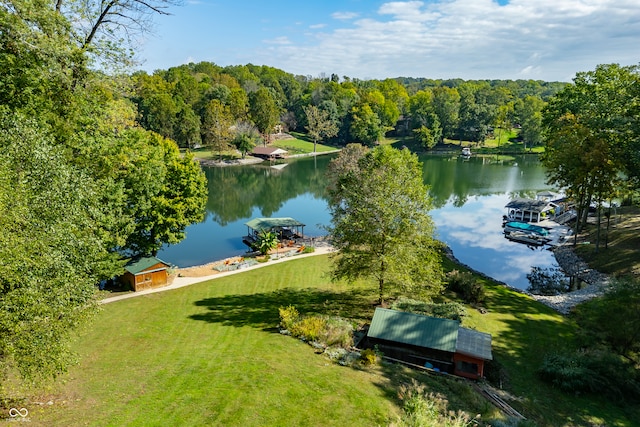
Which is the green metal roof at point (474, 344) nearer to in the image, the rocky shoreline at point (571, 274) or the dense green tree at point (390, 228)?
the dense green tree at point (390, 228)

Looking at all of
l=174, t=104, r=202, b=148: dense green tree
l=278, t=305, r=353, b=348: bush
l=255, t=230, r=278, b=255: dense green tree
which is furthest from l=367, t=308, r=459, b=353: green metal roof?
l=174, t=104, r=202, b=148: dense green tree

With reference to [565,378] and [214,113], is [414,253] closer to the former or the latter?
[565,378]

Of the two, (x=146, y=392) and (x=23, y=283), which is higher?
(x=23, y=283)

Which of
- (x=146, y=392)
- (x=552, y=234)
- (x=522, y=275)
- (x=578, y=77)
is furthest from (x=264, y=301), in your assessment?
(x=578, y=77)

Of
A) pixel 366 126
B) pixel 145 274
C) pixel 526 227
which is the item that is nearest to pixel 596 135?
pixel 526 227

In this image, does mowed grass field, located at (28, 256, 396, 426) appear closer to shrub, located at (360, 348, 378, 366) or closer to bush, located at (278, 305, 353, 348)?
bush, located at (278, 305, 353, 348)

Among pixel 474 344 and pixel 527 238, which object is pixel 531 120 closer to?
pixel 527 238

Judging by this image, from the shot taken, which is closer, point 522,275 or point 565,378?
point 565,378
